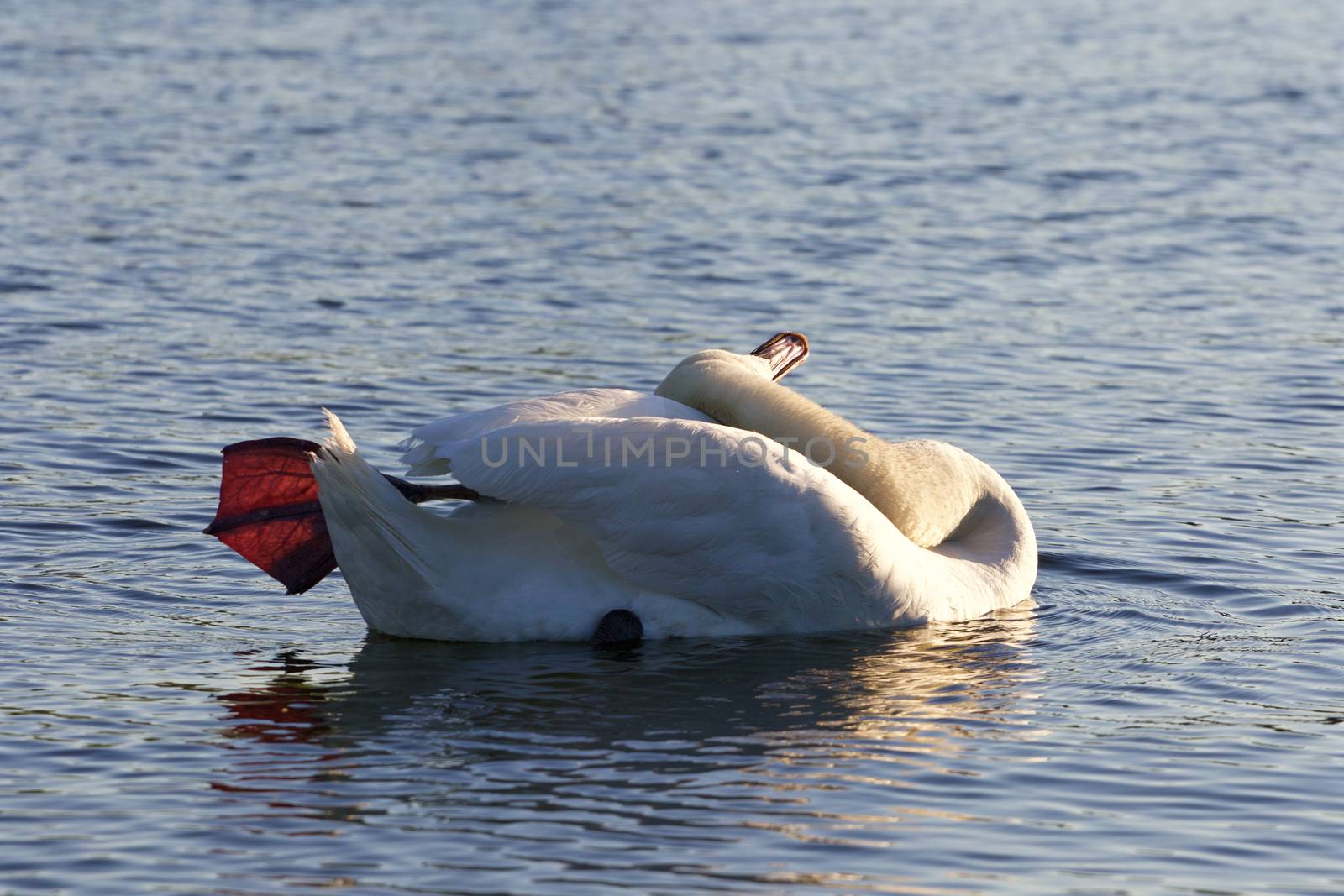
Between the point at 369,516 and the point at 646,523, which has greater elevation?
the point at 369,516

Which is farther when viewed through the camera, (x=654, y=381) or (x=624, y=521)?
(x=654, y=381)

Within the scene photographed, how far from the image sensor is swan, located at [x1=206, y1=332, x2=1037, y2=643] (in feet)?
25.0

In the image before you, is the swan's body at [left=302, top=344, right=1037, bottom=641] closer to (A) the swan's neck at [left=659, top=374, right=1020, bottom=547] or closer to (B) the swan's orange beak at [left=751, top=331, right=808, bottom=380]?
(A) the swan's neck at [left=659, top=374, right=1020, bottom=547]

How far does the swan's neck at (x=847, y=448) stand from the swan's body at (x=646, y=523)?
0.01 meters

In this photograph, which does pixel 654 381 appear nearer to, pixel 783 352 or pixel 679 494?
pixel 783 352

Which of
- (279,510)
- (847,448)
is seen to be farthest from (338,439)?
(847,448)

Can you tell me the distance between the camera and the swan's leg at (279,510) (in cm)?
808

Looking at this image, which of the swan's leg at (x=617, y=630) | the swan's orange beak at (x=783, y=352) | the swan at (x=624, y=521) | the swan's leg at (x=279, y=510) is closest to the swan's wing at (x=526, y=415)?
the swan at (x=624, y=521)

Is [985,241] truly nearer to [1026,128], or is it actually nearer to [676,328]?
[676,328]

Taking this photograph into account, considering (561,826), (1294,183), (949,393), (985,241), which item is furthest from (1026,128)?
(561,826)

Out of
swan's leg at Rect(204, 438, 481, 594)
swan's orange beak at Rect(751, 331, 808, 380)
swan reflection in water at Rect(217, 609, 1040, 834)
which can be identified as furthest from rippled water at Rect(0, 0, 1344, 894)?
swan's orange beak at Rect(751, 331, 808, 380)

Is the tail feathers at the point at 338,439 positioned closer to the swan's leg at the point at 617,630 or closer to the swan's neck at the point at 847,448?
the swan's leg at the point at 617,630

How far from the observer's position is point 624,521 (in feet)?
25.1

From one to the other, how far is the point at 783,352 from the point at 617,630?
5.36 feet
